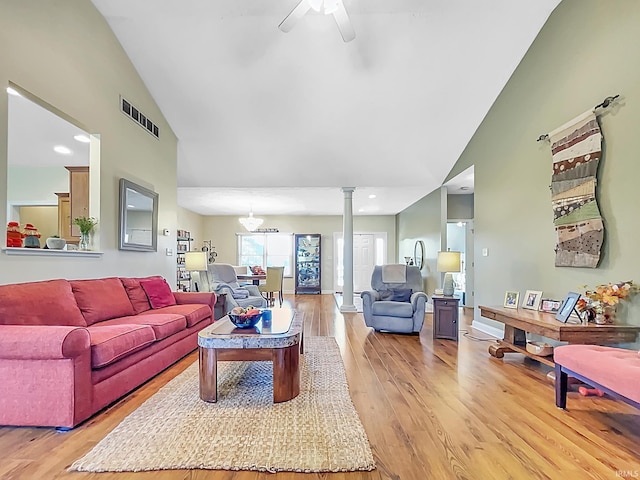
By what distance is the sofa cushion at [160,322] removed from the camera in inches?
120

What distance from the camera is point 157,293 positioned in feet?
13.5

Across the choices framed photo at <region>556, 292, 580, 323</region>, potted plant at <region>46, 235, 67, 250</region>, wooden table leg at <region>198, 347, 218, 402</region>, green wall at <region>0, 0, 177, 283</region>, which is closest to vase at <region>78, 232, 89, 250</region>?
green wall at <region>0, 0, 177, 283</region>

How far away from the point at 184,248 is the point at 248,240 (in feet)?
7.88

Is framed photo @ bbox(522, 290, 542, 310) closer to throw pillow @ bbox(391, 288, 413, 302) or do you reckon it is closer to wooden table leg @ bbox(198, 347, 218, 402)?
throw pillow @ bbox(391, 288, 413, 302)

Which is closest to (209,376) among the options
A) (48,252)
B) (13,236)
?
(48,252)

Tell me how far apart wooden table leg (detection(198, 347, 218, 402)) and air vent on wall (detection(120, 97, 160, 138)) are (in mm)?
3166

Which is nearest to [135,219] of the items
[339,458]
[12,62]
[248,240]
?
[12,62]

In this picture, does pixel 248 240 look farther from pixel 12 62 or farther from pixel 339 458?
pixel 339 458

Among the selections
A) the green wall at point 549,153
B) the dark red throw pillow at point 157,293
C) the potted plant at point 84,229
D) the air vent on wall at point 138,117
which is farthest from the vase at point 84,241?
the green wall at point 549,153

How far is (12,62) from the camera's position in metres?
2.68

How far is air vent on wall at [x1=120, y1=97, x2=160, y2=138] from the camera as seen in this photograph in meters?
4.11

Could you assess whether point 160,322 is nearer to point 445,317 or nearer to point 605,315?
point 445,317

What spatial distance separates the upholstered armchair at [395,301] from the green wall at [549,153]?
1.03 metres

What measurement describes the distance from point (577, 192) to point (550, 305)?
45.3 inches
